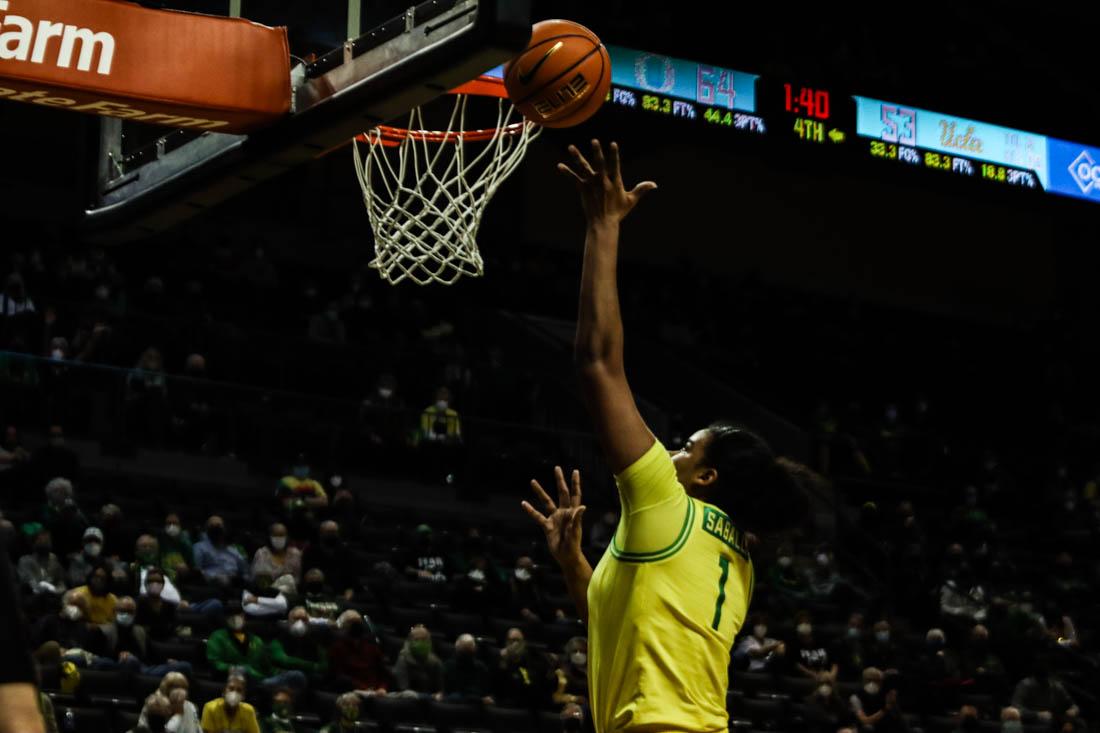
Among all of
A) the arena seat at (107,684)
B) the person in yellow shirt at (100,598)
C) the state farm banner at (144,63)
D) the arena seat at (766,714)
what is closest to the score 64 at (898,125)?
the arena seat at (766,714)

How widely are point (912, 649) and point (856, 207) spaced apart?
1056 cm

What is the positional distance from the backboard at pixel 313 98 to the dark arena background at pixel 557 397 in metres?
0.04

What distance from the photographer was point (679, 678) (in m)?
3.52

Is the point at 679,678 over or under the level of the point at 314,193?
Result: under

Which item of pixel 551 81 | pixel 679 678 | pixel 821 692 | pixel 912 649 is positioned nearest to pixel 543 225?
pixel 912 649

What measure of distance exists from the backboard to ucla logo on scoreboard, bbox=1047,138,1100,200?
12811 mm

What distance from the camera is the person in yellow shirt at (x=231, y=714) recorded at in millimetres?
10406

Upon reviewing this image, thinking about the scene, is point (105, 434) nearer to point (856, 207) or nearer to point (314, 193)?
point (314, 193)

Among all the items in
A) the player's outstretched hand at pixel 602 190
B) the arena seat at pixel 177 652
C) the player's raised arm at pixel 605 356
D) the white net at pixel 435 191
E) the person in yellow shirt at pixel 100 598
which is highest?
the white net at pixel 435 191

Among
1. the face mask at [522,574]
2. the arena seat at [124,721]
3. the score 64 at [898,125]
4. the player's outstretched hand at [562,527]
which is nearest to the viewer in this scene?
the player's outstretched hand at [562,527]

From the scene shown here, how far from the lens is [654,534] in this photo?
355 cm

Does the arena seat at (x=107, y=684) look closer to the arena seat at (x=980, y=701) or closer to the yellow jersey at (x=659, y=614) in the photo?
the arena seat at (x=980, y=701)

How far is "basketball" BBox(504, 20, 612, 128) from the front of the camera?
6477 millimetres

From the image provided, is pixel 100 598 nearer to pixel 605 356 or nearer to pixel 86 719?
pixel 86 719
